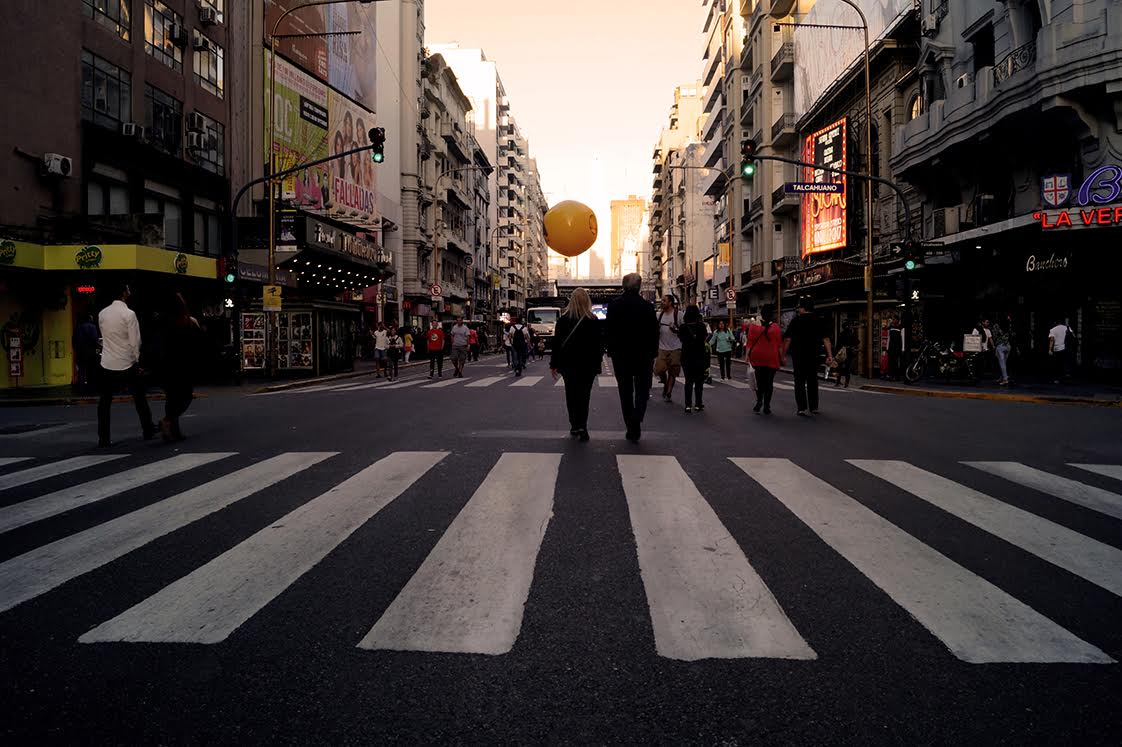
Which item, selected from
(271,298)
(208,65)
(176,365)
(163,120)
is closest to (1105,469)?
(176,365)

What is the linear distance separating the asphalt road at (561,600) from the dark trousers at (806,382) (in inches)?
161

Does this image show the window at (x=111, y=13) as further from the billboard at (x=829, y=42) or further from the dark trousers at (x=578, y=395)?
the billboard at (x=829, y=42)

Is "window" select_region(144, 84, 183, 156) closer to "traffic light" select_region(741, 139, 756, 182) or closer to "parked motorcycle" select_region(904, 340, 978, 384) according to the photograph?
"traffic light" select_region(741, 139, 756, 182)

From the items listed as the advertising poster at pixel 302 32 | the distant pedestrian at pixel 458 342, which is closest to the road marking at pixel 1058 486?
the distant pedestrian at pixel 458 342

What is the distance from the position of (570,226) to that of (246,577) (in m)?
18.0

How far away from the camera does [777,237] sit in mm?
46188

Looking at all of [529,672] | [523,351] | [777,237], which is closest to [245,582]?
[529,672]

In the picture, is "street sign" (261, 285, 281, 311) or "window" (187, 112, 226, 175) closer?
"street sign" (261, 285, 281, 311)

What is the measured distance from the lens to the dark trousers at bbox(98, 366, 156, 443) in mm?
8602

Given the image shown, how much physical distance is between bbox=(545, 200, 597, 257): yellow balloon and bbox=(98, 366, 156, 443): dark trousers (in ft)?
44.2

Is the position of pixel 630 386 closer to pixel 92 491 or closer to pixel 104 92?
pixel 92 491

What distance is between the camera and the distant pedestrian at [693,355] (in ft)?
39.9

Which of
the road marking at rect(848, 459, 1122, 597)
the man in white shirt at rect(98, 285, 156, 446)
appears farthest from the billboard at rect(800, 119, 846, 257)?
the man in white shirt at rect(98, 285, 156, 446)

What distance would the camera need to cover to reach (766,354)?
1180cm
